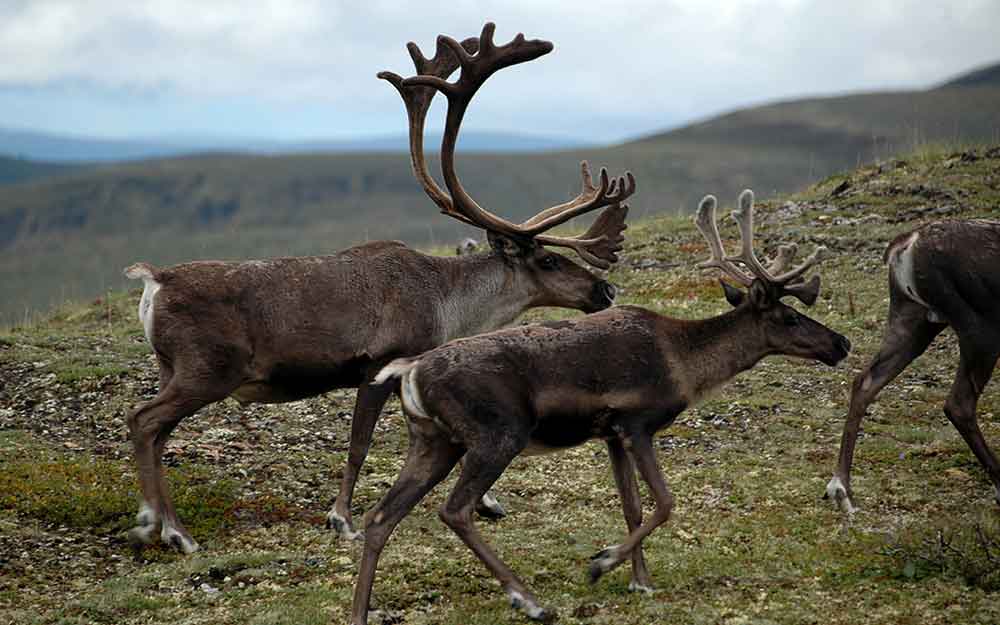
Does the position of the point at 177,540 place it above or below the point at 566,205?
below

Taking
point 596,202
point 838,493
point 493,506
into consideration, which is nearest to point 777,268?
point 838,493

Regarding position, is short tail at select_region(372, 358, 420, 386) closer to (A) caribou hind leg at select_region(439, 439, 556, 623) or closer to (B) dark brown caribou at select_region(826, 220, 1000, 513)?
(A) caribou hind leg at select_region(439, 439, 556, 623)

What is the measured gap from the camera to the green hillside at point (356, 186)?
82125 millimetres

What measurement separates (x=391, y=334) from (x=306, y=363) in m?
0.72

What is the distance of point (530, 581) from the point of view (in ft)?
26.8

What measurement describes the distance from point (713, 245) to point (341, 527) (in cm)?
354

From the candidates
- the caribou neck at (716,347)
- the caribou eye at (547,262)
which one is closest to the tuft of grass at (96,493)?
the caribou eye at (547,262)

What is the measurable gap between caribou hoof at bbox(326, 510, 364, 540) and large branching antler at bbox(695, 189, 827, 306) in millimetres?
3273

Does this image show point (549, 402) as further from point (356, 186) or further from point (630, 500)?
point (356, 186)

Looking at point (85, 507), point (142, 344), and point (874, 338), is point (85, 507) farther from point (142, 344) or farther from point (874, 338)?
point (874, 338)

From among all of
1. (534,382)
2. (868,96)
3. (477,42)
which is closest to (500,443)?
(534,382)

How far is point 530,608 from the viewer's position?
751cm

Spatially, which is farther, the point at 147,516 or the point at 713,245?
the point at 713,245

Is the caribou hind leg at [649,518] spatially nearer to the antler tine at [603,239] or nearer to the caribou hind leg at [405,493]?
the caribou hind leg at [405,493]
